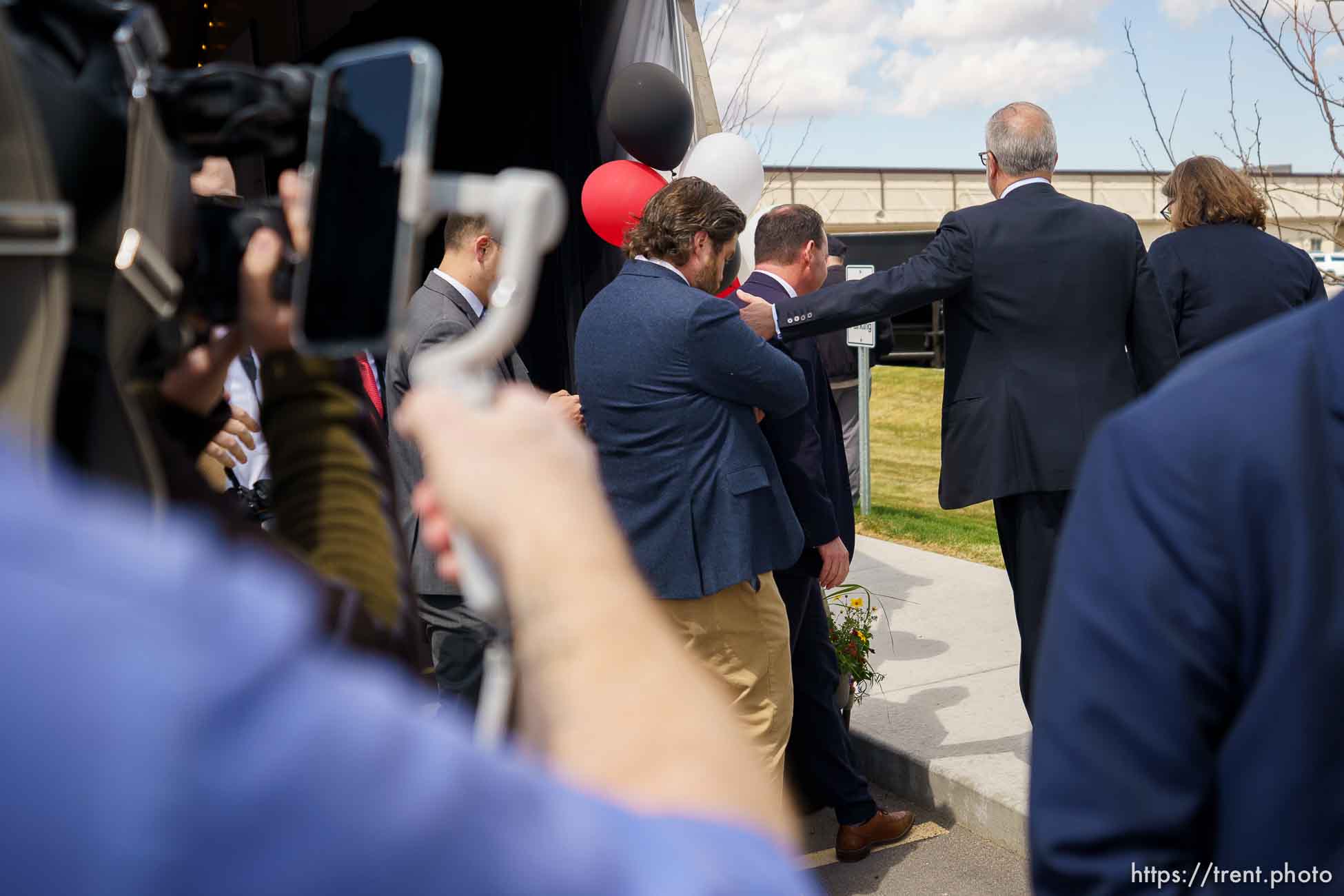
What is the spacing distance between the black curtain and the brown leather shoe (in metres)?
2.59

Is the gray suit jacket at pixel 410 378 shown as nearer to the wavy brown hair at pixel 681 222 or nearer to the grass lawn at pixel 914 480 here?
the wavy brown hair at pixel 681 222

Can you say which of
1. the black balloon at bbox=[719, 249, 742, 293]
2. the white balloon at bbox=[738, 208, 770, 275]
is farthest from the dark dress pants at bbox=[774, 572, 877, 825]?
the white balloon at bbox=[738, 208, 770, 275]

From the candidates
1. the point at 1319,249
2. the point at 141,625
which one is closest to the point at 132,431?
the point at 141,625

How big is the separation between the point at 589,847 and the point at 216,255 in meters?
0.42

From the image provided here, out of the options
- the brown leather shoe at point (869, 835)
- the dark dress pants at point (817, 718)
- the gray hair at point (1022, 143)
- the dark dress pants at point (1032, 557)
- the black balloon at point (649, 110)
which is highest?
the black balloon at point (649, 110)

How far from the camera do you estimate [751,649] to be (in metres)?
3.32

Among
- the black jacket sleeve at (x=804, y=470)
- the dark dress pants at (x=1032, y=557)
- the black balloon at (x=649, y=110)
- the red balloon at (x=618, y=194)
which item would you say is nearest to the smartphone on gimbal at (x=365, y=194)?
the black jacket sleeve at (x=804, y=470)

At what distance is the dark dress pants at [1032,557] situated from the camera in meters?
3.51

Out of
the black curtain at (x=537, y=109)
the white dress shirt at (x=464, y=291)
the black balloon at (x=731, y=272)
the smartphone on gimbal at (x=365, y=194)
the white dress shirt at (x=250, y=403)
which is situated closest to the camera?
the smartphone on gimbal at (x=365, y=194)

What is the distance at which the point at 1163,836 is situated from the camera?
107 cm

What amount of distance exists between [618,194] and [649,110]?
34 cm

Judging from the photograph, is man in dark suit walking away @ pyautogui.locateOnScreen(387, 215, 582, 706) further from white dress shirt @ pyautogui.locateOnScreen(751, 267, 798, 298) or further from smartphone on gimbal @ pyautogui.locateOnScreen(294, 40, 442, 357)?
smartphone on gimbal @ pyautogui.locateOnScreen(294, 40, 442, 357)

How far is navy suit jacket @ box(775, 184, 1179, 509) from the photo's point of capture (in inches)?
138

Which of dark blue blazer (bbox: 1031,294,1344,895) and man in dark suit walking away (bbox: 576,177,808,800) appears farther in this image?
man in dark suit walking away (bbox: 576,177,808,800)
